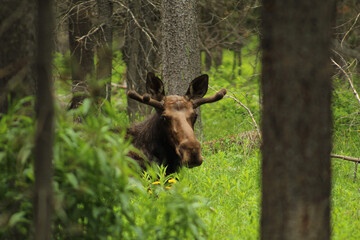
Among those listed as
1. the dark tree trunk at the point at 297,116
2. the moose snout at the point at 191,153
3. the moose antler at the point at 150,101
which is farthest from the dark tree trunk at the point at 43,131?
the moose antler at the point at 150,101

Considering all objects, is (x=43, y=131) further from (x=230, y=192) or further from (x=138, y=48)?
(x=138, y=48)

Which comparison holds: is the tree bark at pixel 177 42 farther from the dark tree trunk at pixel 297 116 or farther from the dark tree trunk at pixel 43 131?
the dark tree trunk at pixel 43 131

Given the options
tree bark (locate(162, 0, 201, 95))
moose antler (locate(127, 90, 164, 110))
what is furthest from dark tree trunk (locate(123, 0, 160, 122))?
moose antler (locate(127, 90, 164, 110))

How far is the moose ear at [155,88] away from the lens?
23.7 feet

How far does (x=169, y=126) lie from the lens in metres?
6.90

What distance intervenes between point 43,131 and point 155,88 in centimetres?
414

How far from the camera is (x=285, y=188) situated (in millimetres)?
3564

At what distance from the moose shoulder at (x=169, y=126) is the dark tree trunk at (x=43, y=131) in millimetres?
3293

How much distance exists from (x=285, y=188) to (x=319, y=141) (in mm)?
414

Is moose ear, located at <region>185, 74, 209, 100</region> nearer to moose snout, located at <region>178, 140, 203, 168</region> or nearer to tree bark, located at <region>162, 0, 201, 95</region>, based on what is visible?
moose snout, located at <region>178, 140, 203, 168</region>

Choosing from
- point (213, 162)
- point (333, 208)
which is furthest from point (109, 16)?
point (333, 208)

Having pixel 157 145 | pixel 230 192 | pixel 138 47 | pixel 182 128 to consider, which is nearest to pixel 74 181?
pixel 182 128

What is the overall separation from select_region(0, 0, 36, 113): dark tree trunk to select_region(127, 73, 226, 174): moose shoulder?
2.64 meters

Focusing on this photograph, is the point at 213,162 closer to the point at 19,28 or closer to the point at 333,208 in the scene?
the point at 333,208
